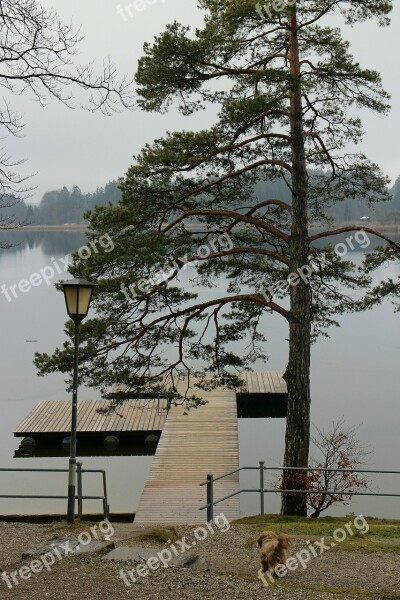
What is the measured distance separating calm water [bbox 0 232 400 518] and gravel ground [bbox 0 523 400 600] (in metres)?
3.60

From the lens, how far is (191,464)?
16.5 meters

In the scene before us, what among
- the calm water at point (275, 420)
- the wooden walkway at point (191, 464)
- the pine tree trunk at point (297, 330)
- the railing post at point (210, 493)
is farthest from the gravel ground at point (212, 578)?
the wooden walkway at point (191, 464)

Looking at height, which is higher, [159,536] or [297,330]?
[297,330]

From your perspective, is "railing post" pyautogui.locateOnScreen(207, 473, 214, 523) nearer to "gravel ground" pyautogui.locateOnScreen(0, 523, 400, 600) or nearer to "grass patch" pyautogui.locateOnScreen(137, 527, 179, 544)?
"grass patch" pyautogui.locateOnScreen(137, 527, 179, 544)

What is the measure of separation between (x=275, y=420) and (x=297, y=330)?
11897 mm

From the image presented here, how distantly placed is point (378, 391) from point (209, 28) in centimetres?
1878

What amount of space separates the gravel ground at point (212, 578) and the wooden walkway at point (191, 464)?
4883 mm

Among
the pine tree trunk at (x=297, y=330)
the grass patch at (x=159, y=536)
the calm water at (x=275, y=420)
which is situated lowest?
the calm water at (x=275, y=420)

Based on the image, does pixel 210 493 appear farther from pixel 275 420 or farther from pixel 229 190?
pixel 275 420

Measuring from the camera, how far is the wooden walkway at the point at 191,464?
13695 mm

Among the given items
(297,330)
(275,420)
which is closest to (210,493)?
(297,330)

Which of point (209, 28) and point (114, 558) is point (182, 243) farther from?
point (114, 558)

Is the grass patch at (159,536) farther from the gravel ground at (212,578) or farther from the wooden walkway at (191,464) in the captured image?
the wooden walkway at (191,464)

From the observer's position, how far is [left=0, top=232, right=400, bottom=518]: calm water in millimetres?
18078
